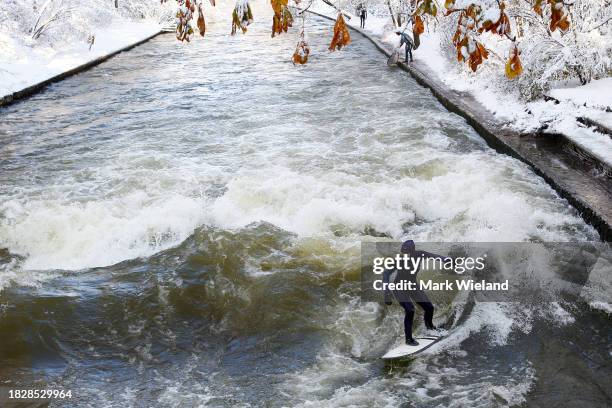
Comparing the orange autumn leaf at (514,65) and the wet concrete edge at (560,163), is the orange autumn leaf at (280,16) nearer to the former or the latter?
the orange autumn leaf at (514,65)

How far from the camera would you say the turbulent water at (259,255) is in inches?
229

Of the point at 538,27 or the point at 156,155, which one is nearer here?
the point at 156,155

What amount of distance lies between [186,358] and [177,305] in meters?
1.05

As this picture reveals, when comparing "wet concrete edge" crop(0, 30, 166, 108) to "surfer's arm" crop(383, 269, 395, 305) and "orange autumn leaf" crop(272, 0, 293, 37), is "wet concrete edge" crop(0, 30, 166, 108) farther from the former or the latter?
"orange autumn leaf" crop(272, 0, 293, 37)

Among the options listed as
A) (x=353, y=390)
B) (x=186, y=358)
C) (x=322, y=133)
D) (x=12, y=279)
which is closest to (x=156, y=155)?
(x=322, y=133)

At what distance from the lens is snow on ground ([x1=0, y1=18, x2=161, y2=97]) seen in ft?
64.4

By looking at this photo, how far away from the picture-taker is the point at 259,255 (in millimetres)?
8141

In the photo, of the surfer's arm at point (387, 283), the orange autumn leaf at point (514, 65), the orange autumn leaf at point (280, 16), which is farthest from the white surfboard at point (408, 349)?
the orange autumn leaf at point (280, 16)

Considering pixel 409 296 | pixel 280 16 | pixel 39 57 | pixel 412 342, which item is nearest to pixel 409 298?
pixel 409 296

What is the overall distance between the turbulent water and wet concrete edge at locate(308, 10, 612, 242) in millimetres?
206

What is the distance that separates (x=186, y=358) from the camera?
628 centimetres

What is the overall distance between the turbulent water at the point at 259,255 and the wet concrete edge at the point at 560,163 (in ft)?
0.68

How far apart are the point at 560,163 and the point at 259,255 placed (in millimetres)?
6120

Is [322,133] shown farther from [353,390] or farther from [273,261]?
[353,390]
